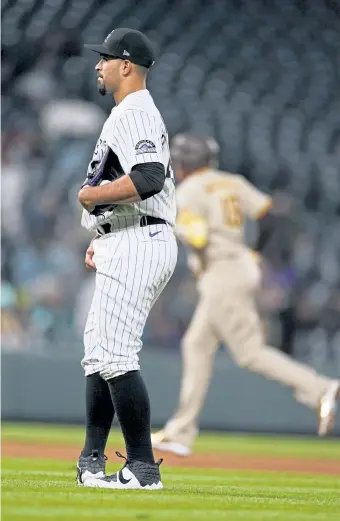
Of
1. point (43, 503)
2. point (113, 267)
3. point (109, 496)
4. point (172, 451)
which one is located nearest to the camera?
point (43, 503)

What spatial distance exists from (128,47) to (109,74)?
0.13m

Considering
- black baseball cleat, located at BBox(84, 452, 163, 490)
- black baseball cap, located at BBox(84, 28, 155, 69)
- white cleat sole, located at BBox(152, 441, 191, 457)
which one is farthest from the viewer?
white cleat sole, located at BBox(152, 441, 191, 457)

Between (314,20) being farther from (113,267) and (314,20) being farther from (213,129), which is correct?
(113,267)

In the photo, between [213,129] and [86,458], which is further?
[213,129]

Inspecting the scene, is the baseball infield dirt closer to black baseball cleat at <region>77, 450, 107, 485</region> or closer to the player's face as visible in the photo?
black baseball cleat at <region>77, 450, 107, 485</region>

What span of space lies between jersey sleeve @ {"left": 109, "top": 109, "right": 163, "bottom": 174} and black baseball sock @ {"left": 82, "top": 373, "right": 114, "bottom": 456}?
85cm

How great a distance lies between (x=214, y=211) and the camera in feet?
26.2

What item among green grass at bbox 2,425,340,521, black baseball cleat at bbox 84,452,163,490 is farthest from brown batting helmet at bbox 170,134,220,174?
black baseball cleat at bbox 84,452,163,490

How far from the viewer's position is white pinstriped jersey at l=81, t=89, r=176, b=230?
180 inches

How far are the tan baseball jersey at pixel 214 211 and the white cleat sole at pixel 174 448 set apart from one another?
1219 mm

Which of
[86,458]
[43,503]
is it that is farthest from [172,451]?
[43,503]

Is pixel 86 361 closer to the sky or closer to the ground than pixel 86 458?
closer to the sky

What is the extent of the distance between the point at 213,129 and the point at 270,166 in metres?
0.68

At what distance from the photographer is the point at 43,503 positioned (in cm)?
403
